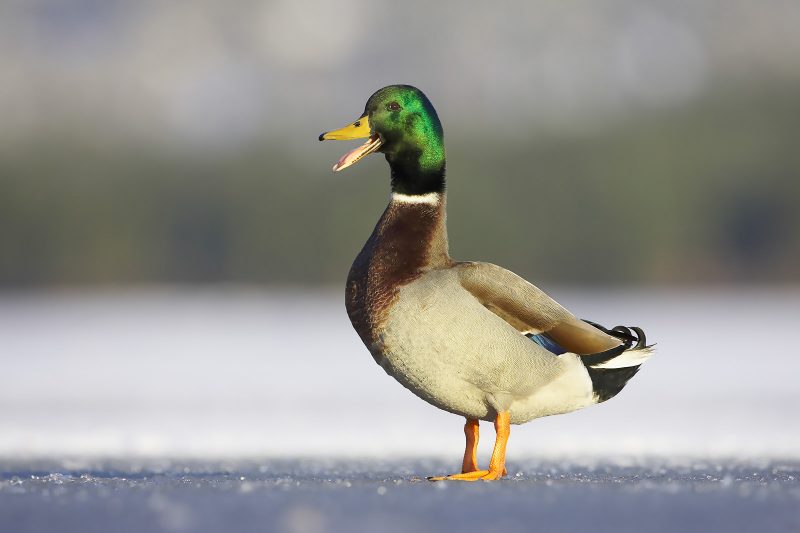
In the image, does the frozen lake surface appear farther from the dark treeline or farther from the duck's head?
the dark treeline

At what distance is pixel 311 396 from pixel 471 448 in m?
4.63

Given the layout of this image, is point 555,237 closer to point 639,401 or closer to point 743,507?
point 639,401

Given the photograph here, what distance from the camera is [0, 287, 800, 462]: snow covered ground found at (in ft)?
23.6

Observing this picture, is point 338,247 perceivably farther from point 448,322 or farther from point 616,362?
point 448,322

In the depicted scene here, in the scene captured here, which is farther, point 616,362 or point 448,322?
point 616,362

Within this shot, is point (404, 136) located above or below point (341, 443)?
above

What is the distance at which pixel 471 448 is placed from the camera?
553cm

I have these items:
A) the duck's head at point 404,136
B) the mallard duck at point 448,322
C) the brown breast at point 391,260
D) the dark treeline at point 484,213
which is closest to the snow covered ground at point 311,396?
the mallard duck at point 448,322

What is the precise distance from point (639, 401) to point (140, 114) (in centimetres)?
7680

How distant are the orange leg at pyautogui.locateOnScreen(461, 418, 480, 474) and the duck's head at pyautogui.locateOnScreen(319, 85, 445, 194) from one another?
Result: 3.03 ft

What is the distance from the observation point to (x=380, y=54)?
124 metres

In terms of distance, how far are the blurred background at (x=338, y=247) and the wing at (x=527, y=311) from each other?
1728 mm

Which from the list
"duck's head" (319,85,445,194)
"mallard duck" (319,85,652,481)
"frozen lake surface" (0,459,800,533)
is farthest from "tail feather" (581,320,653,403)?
"duck's head" (319,85,445,194)

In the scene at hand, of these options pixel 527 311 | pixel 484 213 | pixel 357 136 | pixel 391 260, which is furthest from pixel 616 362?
pixel 484 213
